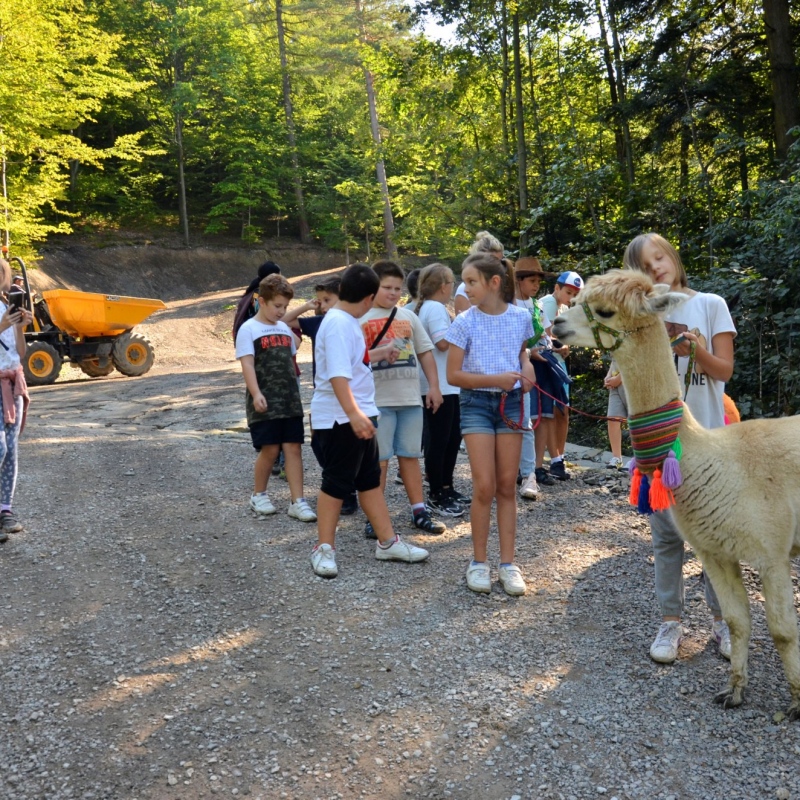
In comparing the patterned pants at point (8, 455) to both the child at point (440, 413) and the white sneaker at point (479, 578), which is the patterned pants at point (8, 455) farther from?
the white sneaker at point (479, 578)

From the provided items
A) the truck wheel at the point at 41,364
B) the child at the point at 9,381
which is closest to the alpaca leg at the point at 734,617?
the child at the point at 9,381

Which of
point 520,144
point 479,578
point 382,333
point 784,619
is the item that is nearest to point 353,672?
point 479,578

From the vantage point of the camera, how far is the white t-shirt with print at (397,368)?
542cm

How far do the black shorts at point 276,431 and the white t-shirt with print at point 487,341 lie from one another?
6.45ft

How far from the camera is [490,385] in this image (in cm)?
418

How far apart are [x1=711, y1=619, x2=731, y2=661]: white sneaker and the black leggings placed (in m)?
2.67

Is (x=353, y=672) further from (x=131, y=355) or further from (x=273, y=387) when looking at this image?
(x=131, y=355)

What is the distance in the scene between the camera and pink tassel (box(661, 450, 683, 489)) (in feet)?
10.3

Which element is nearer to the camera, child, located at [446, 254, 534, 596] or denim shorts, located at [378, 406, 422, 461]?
child, located at [446, 254, 534, 596]

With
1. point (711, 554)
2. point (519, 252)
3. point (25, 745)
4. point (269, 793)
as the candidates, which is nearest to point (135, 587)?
point (25, 745)

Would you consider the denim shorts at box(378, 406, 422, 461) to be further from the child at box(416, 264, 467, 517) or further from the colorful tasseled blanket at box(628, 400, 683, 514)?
the colorful tasseled blanket at box(628, 400, 683, 514)

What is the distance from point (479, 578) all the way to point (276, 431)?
7.18 feet

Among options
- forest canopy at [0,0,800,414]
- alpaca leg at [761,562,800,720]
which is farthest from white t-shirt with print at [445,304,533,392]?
forest canopy at [0,0,800,414]

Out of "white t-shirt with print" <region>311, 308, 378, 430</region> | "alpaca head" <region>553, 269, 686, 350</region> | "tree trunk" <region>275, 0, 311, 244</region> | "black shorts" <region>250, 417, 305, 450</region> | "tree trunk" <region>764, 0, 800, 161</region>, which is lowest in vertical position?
"black shorts" <region>250, 417, 305, 450</region>
